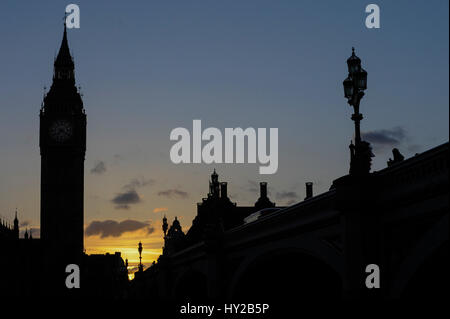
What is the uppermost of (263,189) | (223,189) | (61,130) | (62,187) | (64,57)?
(64,57)

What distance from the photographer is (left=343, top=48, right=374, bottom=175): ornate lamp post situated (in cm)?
1941

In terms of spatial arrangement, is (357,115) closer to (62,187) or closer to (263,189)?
(263,189)

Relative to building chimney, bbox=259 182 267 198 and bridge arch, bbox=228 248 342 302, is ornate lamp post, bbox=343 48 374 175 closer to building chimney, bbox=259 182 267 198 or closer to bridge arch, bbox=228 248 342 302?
bridge arch, bbox=228 248 342 302

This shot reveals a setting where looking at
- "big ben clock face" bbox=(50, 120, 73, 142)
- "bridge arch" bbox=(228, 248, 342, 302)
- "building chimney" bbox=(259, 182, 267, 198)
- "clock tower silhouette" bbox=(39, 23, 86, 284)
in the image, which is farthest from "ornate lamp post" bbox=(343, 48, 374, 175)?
"big ben clock face" bbox=(50, 120, 73, 142)

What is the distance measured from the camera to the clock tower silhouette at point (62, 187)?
154250 mm

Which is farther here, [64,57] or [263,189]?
[64,57]

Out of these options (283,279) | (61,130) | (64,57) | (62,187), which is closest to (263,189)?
(62,187)

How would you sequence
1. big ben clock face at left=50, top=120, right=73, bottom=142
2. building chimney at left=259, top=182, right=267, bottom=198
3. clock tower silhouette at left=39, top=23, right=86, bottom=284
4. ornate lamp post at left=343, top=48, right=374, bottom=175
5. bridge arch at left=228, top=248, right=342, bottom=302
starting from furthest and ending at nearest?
1. big ben clock face at left=50, top=120, right=73, bottom=142
2. clock tower silhouette at left=39, top=23, right=86, bottom=284
3. building chimney at left=259, top=182, right=267, bottom=198
4. bridge arch at left=228, top=248, right=342, bottom=302
5. ornate lamp post at left=343, top=48, right=374, bottom=175

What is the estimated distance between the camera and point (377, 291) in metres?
19.3

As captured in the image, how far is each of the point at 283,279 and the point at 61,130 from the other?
127781mm

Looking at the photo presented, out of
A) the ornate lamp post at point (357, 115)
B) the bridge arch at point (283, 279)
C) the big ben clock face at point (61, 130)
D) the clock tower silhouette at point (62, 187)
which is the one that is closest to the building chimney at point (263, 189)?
the clock tower silhouette at point (62, 187)

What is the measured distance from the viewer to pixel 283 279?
40.3 metres

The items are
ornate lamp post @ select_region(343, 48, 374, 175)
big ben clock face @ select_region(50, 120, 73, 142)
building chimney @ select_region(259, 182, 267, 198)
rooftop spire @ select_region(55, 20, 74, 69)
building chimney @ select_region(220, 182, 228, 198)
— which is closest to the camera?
ornate lamp post @ select_region(343, 48, 374, 175)

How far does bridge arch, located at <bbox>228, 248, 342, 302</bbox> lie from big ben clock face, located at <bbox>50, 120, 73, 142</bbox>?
122 m
